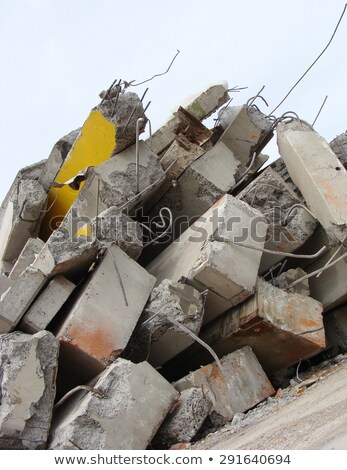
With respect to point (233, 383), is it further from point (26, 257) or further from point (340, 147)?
point (340, 147)

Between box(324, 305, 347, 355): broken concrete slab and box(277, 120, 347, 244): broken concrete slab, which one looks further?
box(324, 305, 347, 355): broken concrete slab

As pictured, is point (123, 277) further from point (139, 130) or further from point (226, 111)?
point (226, 111)

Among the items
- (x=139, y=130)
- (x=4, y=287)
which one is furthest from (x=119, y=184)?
(x=4, y=287)

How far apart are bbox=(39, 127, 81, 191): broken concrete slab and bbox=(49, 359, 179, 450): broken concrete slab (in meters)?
2.06

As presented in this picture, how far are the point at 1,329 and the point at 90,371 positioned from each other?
555mm

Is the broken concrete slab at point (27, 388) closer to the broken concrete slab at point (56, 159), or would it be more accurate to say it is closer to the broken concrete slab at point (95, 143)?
the broken concrete slab at point (95, 143)

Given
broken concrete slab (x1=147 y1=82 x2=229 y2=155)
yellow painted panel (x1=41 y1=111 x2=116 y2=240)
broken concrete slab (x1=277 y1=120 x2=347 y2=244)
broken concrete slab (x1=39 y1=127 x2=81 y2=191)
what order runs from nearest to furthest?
1. broken concrete slab (x1=277 y1=120 x2=347 y2=244)
2. yellow painted panel (x1=41 y1=111 x2=116 y2=240)
3. broken concrete slab (x1=39 y1=127 x2=81 y2=191)
4. broken concrete slab (x1=147 y1=82 x2=229 y2=155)

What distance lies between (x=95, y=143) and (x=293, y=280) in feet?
5.80

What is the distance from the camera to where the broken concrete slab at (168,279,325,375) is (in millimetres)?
3934

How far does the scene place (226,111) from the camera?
18.1ft

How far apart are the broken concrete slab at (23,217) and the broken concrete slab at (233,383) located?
1827 mm

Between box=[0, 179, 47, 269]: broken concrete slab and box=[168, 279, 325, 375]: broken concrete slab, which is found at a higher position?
box=[0, 179, 47, 269]: broken concrete slab

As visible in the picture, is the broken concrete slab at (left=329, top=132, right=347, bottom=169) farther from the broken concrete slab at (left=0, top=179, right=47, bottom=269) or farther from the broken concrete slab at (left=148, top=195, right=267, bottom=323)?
the broken concrete slab at (left=0, top=179, right=47, bottom=269)

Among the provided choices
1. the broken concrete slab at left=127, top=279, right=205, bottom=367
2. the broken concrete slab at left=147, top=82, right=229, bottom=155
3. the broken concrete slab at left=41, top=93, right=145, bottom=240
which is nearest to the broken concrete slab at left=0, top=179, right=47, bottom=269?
the broken concrete slab at left=41, top=93, right=145, bottom=240
